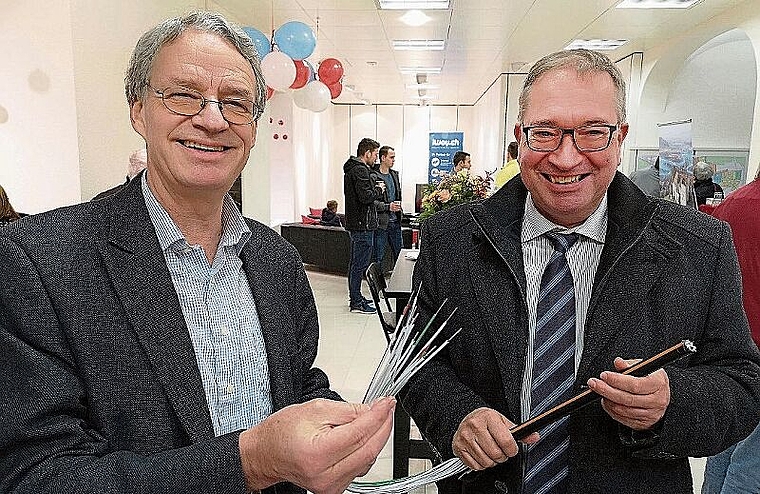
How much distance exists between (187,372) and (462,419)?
58 cm

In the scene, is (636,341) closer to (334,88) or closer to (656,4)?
(656,4)

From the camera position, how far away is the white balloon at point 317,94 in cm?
653

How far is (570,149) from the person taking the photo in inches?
45.6

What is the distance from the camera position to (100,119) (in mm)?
3650

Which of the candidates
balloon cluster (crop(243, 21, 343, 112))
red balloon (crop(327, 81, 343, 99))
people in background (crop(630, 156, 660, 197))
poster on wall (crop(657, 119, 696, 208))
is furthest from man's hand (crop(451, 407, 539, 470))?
red balloon (crop(327, 81, 343, 99))

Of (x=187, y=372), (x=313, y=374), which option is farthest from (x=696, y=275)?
(x=187, y=372)

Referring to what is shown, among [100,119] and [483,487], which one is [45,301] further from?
[100,119]

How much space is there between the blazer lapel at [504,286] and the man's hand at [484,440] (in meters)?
0.12

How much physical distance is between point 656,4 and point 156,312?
6085mm

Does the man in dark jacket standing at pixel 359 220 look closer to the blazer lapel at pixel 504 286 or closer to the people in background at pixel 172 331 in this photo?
the blazer lapel at pixel 504 286

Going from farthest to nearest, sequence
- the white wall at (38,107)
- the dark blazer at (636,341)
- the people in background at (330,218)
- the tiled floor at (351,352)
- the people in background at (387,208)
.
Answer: the people in background at (330,218) → the people in background at (387,208) → the white wall at (38,107) → the tiled floor at (351,352) → the dark blazer at (636,341)

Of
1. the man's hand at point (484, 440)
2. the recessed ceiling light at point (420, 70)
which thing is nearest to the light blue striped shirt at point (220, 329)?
the man's hand at point (484, 440)

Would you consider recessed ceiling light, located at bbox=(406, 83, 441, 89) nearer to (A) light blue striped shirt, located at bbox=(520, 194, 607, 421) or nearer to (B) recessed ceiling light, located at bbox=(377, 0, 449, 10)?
(B) recessed ceiling light, located at bbox=(377, 0, 449, 10)

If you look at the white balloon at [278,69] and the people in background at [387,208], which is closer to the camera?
the white balloon at [278,69]
